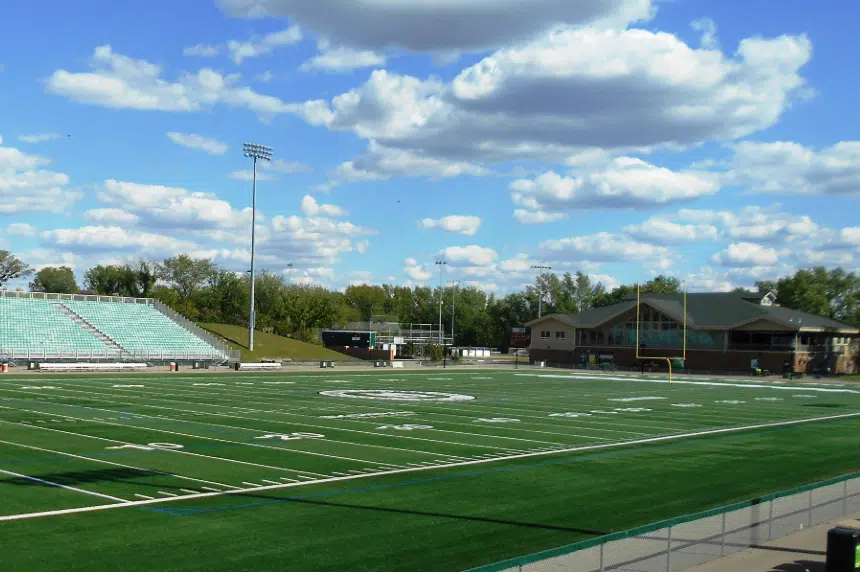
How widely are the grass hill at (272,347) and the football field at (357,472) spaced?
51.6 metres

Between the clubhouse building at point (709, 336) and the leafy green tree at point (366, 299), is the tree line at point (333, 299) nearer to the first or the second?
the leafy green tree at point (366, 299)

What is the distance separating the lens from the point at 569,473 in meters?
19.0

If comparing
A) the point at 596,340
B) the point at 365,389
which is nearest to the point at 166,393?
the point at 365,389

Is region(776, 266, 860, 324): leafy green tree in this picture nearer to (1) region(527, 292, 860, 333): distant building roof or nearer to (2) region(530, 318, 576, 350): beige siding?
(1) region(527, 292, 860, 333): distant building roof

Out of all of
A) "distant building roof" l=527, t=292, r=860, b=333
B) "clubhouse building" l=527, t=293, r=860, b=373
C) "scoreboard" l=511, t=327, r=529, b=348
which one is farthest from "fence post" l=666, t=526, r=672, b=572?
"scoreboard" l=511, t=327, r=529, b=348

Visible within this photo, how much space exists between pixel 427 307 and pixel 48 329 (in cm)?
10751

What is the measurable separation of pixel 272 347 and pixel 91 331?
1052 inches

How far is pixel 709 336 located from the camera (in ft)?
276

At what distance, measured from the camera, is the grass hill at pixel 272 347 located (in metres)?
90.6

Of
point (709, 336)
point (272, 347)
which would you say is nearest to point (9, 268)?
point (272, 347)

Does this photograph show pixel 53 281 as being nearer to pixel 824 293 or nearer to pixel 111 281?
pixel 111 281

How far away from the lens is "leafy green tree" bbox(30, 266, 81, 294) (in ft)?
486

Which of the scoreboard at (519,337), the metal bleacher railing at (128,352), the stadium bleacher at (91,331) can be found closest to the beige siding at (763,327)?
the scoreboard at (519,337)

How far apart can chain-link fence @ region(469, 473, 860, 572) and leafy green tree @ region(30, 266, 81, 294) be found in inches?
5865
